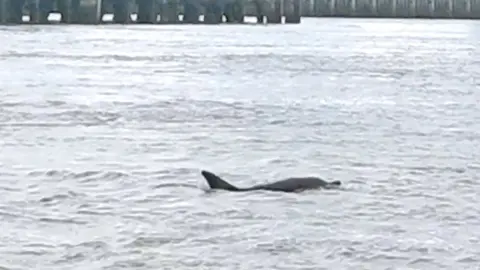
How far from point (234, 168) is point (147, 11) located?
93.8 metres

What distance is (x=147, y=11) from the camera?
116m

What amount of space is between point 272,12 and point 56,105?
91.8 m

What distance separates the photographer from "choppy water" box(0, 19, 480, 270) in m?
15.6

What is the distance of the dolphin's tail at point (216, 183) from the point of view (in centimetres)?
1989

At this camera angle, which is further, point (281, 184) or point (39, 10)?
point (39, 10)

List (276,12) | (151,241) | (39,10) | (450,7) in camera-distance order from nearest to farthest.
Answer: (151,241) < (39,10) < (276,12) < (450,7)

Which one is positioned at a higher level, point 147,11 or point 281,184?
point 281,184

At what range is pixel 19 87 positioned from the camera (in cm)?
4041

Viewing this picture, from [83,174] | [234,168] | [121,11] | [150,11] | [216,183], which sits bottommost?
[150,11]

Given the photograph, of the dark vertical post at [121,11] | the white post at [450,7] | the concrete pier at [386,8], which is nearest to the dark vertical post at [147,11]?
the dark vertical post at [121,11]

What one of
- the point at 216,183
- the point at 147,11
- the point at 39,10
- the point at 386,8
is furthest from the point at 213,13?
the point at 216,183

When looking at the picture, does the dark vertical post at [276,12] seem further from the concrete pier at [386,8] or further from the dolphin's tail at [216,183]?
the dolphin's tail at [216,183]

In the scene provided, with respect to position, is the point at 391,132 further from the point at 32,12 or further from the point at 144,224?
the point at 32,12

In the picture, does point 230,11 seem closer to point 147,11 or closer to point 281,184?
point 147,11
